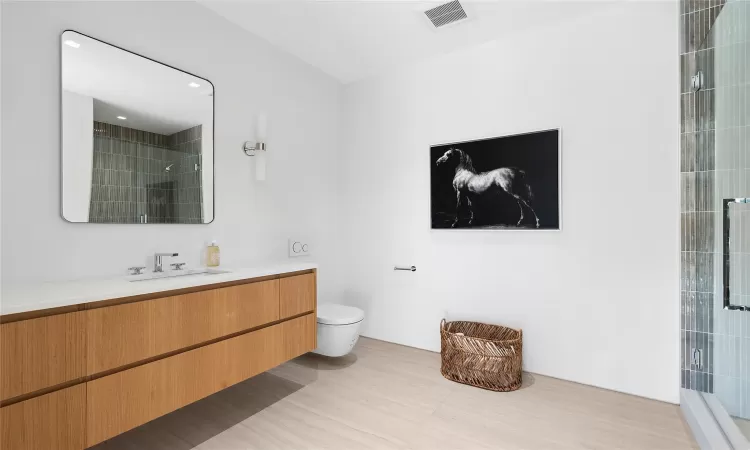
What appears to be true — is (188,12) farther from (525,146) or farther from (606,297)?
(606,297)

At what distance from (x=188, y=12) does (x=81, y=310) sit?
1921 mm

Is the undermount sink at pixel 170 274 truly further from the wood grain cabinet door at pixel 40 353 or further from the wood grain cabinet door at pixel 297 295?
the wood grain cabinet door at pixel 40 353

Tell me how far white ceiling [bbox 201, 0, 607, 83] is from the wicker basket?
7.23 ft

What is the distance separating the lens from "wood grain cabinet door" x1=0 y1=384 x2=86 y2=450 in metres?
1.12

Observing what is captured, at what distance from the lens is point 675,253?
82.7 inches

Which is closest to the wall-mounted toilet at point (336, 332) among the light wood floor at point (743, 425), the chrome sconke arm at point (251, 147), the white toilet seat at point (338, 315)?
the white toilet seat at point (338, 315)

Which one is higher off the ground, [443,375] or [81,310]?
[81,310]

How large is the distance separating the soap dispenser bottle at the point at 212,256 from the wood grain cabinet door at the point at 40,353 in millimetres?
967

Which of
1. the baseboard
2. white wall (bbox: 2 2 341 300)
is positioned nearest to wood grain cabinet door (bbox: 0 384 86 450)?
white wall (bbox: 2 2 341 300)

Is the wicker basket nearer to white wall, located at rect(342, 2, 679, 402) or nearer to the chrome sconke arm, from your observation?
white wall, located at rect(342, 2, 679, 402)

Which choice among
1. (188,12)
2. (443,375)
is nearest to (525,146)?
(443,375)

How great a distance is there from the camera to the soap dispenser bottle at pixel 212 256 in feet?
7.38

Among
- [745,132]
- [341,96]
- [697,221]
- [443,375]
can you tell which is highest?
[341,96]

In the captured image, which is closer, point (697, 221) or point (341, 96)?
point (697, 221)
